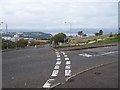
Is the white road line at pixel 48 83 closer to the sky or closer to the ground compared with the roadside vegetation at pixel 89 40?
closer to the ground

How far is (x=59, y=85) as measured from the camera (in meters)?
10.2

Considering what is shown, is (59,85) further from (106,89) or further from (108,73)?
(108,73)

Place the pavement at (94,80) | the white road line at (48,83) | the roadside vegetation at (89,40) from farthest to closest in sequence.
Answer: the roadside vegetation at (89,40) → the white road line at (48,83) → the pavement at (94,80)

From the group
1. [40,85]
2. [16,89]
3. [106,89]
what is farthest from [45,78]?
[106,89]

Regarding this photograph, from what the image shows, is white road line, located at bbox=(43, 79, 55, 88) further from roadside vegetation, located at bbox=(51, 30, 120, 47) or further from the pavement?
roadside vegetation, located at bbox=(51, 30, 120, 47)

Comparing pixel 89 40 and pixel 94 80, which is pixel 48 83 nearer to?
pixel 94 80

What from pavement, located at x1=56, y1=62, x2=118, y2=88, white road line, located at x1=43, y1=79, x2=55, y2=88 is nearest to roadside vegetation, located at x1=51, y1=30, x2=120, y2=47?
pavement, located at x1=56, y1=62, x2=118, y2=88

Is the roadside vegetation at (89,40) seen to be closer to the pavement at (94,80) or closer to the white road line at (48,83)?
the pavement at (94,80)

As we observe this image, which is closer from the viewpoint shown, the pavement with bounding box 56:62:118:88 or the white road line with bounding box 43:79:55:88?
the pavement with bounding box 56:62:118:88

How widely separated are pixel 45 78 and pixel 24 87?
209 cm

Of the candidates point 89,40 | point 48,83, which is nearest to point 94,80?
point 48,83

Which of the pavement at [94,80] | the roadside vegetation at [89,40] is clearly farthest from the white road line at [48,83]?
the roadside vegetation at [89,40]

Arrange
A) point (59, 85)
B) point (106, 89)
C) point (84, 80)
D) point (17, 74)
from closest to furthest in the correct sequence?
point (106, 89) → point (59, 85) → point (84, 80) → point (17, 74)

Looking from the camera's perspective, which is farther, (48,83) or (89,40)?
(89,40)
